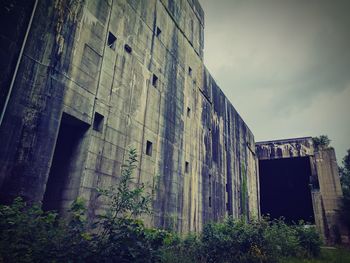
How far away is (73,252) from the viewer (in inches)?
190

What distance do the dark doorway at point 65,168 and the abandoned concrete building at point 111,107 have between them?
40mm

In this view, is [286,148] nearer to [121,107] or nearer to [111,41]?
[121,107]

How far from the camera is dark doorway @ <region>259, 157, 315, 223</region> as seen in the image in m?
32.9

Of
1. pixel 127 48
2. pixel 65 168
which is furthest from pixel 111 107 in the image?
pixel 127 48

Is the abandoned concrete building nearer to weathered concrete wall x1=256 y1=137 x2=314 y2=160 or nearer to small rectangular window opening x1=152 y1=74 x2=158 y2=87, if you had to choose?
small rectangular window opening x1=152 y1=74 x2=158 y2=87

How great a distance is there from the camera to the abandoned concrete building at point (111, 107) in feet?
25.5

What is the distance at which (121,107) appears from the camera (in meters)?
11.7

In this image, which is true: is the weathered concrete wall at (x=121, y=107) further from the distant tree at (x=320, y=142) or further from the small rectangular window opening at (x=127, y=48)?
the distant tree at (x=320, y=142)

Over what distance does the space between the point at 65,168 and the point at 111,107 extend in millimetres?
3131

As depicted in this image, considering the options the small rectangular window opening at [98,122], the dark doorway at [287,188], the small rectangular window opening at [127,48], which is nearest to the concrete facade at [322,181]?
the dark doorway at [287,188]

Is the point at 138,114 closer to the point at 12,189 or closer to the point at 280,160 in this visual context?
the point at 12,189

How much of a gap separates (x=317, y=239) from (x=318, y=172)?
14.9 m

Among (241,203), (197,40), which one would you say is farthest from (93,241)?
(241,203)

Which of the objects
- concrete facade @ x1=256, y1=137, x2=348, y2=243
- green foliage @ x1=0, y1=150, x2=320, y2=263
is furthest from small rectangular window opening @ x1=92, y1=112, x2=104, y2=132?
concrete facade @ x1=256, y1=137, x2=348, y2=243
